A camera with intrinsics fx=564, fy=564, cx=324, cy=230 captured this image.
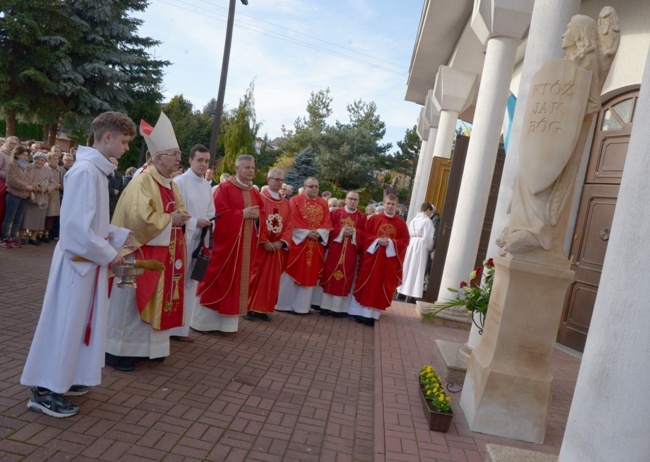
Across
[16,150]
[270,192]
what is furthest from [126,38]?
[270,192]

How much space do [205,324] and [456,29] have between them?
32.0 feet

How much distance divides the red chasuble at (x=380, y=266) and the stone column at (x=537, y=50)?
304 cm

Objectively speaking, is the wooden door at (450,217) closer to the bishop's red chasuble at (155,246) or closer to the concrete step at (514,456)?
the bishop's red chasuble at (155,246)

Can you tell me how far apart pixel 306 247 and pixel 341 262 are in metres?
0.67

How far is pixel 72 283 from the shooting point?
3762mm

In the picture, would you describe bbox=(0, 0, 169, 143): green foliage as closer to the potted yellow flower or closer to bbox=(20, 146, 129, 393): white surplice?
bbox=(20, 146, 129, 393): white surplice

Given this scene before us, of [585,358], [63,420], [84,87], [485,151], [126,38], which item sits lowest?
[63,420]

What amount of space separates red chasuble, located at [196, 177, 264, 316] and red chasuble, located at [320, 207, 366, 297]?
2.36 metres

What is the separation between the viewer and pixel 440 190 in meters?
14.2

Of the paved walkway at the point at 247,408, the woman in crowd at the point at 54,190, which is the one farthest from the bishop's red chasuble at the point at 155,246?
the woman in crowd at the point at 54,190

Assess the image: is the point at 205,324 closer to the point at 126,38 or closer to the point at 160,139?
the point at 160,139

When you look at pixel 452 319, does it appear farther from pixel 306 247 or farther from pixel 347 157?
pixel 347 157

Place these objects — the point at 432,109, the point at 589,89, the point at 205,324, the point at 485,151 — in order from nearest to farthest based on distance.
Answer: the point at 589,89, the point at 205,324, the point at 485,151, the point at 432,109

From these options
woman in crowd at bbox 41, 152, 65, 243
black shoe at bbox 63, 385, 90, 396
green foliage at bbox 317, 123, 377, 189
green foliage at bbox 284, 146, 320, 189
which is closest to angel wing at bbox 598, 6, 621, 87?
black shoe at bbox 63, 385, 90, 396
